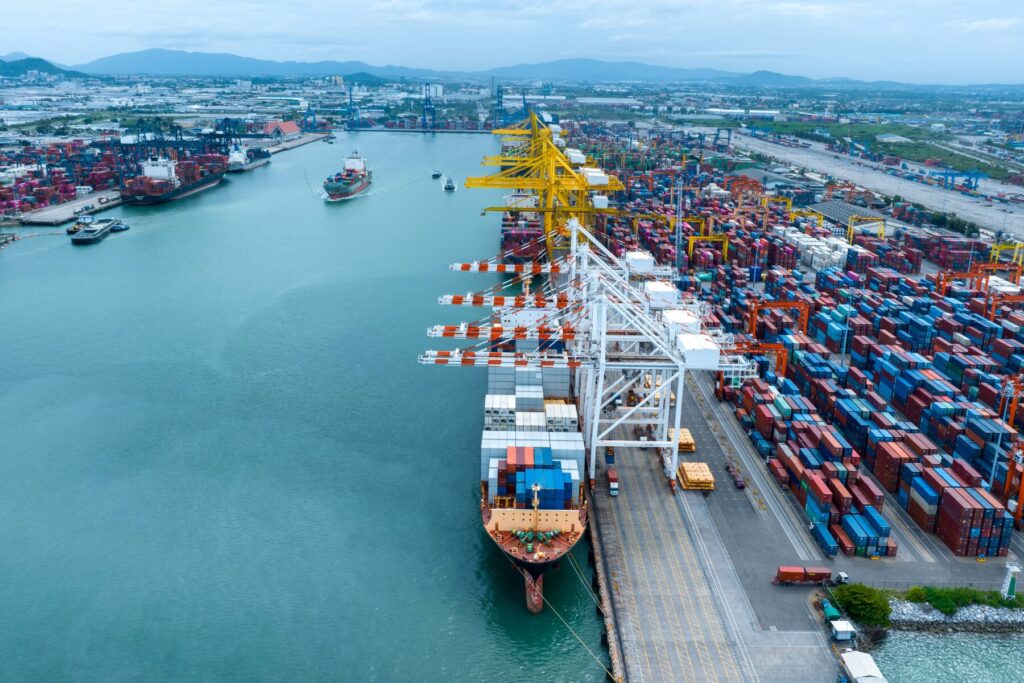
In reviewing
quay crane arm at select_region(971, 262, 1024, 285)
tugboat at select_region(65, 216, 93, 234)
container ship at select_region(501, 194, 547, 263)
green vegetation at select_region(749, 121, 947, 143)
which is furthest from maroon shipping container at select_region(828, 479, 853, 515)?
green vegetation at select_region(749, 121, 947, 143)

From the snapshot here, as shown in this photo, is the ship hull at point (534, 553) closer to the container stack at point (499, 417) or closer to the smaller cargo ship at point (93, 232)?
the container stack at point (499, 417)

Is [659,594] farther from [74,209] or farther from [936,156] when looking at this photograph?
[936,156]

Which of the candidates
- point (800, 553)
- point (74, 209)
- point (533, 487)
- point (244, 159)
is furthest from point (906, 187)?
point (74, 209)

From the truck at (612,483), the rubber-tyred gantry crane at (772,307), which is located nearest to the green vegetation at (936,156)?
the rubber-tyred gantry crane at (772,307)

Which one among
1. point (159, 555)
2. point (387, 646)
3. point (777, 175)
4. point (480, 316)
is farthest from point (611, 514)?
point (777, 175)

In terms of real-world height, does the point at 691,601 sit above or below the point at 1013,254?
below

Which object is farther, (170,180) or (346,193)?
(170,180)

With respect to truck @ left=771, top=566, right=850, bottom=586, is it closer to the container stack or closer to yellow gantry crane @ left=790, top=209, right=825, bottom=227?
the container stack
